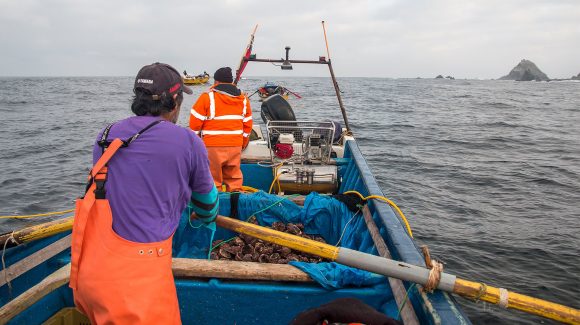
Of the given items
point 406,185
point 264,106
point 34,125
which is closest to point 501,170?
point 406,185

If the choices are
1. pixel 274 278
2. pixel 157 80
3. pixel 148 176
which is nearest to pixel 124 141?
pixel 148 176

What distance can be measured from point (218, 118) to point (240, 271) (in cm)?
256

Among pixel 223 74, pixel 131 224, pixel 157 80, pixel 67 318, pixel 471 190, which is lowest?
pixel 471 190

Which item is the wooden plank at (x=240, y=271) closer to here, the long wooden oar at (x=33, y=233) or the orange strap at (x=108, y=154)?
the long wooden oar at (x=33, y=233)

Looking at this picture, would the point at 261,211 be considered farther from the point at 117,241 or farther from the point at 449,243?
the point at 449,243

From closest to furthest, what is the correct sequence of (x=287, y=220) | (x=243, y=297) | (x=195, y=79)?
1. (x=243, y=297)
2. (x=287, y=220)
3. (x=195, y=79)

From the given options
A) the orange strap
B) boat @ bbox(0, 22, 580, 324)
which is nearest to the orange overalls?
boat @ bbox(0, 22, 580, 324)

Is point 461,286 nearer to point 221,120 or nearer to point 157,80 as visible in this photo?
point 157,80

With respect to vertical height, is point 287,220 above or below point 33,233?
below

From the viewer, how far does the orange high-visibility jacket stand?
190 inches

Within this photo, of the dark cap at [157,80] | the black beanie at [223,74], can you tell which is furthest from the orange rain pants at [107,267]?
the black beanie at [223,74]

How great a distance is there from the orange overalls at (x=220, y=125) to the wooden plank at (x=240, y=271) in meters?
2.11

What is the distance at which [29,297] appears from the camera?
8.11 ft

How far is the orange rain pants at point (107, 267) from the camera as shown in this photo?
172cm
